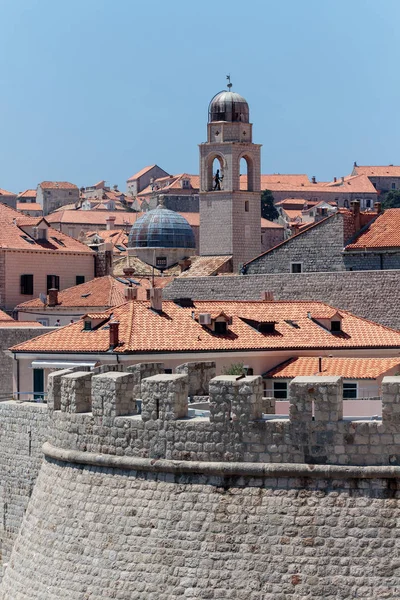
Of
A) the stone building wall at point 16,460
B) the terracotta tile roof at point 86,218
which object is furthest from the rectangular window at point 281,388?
the terracotta tile roof at point 86,218

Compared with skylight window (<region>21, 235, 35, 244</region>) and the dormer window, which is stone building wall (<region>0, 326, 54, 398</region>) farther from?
skylight window (<region>21, 235, 35, 244</region>)

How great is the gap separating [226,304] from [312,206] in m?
148

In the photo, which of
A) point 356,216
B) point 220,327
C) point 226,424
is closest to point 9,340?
point 220,327

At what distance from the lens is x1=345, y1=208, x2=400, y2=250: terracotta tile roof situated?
2240 inches

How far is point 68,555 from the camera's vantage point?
62.8ft

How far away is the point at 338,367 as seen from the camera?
3606cm

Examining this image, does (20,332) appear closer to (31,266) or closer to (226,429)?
(31,266)

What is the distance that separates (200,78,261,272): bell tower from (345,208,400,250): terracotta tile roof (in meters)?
42.8

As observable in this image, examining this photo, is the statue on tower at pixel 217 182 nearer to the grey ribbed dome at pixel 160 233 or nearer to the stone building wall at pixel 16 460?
the grey ribbed dome at pixel 160 233

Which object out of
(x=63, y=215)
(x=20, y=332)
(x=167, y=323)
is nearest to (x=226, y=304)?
(x=167, y=323)

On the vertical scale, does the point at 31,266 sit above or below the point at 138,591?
above

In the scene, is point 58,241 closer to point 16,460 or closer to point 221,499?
point 16,460

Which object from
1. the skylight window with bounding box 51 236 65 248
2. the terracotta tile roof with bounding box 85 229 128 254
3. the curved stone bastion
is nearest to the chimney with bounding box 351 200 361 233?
the skylight window with bounding box 51 236 65 248

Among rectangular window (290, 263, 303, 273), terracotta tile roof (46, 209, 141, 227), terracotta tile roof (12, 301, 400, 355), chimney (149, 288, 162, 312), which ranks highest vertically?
terracotta tile roof (46, 209, 141, 227)
